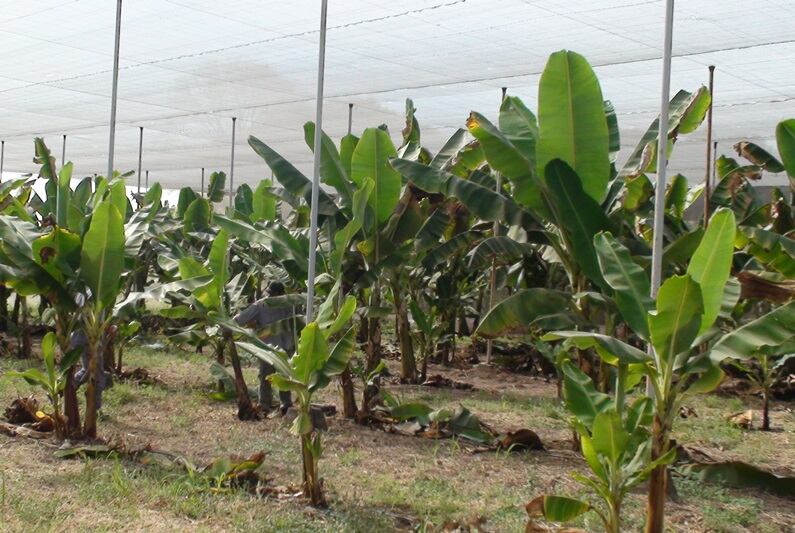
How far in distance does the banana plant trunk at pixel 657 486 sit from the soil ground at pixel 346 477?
0.81m

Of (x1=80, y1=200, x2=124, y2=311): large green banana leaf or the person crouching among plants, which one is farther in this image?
the person crouching among plants

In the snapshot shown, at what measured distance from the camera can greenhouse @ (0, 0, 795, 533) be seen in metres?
4.75

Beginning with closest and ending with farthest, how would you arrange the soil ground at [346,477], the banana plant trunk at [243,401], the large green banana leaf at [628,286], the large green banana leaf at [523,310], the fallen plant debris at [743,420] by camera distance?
the large green banana leaf at [628,286] < the soil ground at [346,477] < the large green banana leaf at [523,310] < the banana plant trunk at [243,401] < the fallen plant debris at [743,420]

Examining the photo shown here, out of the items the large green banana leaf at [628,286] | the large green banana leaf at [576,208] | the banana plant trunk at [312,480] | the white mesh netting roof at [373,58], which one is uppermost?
the white mesh netting roof at [373,58]

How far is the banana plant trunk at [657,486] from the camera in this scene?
421cm

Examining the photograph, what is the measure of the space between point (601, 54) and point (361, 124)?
6076 mm

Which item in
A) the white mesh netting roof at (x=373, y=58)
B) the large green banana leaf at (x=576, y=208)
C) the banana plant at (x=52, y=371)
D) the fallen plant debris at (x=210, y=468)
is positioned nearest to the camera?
the fallen plant debris at (x=210, y=468)

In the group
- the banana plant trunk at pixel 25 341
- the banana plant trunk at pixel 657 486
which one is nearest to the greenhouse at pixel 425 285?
the banana plant trunk at pixel 657 486

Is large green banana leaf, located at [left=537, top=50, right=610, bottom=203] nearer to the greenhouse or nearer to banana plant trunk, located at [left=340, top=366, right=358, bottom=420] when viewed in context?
the greenhouse

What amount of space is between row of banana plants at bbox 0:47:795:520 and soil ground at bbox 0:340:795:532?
399mm

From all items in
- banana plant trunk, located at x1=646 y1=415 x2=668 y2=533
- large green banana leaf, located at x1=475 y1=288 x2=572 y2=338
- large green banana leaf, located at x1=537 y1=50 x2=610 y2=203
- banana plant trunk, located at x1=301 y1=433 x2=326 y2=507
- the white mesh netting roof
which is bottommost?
banana plant trunk, located at x1=301 y1=433 x2=326 y2=507

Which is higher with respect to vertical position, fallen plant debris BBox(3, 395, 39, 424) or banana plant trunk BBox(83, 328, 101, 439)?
banana plant trunk BBox(83, 328, 101, 439)

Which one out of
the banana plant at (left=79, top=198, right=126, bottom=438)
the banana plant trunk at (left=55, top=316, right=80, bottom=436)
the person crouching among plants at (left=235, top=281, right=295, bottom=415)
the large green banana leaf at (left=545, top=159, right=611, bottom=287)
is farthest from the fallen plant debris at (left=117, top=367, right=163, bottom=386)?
the large green banana leaf at (left=545, top=159, right=611, bottom=287)

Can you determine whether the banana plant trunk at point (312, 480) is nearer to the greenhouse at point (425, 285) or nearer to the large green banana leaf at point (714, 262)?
the greenhouse at point (425, 285)
